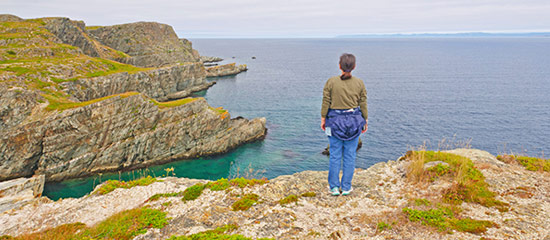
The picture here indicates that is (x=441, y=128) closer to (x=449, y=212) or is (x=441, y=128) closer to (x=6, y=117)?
(x=449, y=212)

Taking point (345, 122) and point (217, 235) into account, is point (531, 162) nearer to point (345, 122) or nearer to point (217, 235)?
point (345, 122)

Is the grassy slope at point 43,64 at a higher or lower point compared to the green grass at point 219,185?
higher

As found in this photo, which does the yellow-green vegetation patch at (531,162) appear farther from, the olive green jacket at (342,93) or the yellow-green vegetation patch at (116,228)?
the yellow-green vegetation patch at (116,228)

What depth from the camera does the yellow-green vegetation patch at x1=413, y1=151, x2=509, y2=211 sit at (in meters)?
8.74

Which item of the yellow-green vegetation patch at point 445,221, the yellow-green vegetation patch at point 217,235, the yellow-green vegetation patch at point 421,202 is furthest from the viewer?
the yellow-green vegetation patch at point 421,202

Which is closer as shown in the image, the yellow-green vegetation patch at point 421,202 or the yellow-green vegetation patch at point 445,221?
the yellow-green vegetation patch at point 445,221

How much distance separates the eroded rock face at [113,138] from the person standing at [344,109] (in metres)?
37.3

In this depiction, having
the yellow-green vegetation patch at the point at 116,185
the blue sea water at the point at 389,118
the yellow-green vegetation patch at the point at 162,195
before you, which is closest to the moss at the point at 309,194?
the yellow-green vegetation patch at the point at 162,195

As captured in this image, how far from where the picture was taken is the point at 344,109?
839 centimetres

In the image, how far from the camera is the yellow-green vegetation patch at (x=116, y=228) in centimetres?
777

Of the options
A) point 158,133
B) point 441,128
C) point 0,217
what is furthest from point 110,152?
point 441,128

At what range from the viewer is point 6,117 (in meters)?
34.5

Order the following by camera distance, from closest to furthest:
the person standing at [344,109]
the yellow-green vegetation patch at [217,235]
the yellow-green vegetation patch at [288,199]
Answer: the yellow-green vegetation patch at [217,235] → the person standing at [344,109] → the yellow-green vegetation patch at [288,199]

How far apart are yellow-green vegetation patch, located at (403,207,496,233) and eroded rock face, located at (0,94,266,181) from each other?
39067 mm
